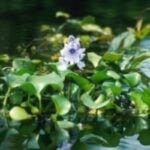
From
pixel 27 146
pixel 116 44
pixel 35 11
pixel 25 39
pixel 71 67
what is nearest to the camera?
pixel 27 146

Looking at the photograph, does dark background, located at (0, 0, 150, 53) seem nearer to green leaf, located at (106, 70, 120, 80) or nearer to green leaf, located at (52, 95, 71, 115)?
green leaf, located at (106, 70, 120, 80)

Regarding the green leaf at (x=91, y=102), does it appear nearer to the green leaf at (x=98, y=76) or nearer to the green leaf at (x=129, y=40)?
the green leaf at (x=98, y=76)

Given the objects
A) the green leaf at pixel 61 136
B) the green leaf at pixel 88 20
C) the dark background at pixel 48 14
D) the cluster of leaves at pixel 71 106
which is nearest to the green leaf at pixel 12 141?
the cluster of leaves at pixel 71 106

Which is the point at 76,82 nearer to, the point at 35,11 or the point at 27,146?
the point at 27,146

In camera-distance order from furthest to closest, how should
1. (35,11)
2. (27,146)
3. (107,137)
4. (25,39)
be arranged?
(35,11), (25,39), (107,137), (27,146)

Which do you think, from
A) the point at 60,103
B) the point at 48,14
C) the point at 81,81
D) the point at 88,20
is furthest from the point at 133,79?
the point at 48,14

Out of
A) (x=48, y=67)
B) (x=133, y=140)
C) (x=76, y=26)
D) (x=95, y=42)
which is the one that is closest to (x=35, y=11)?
(x=76, y=26)
